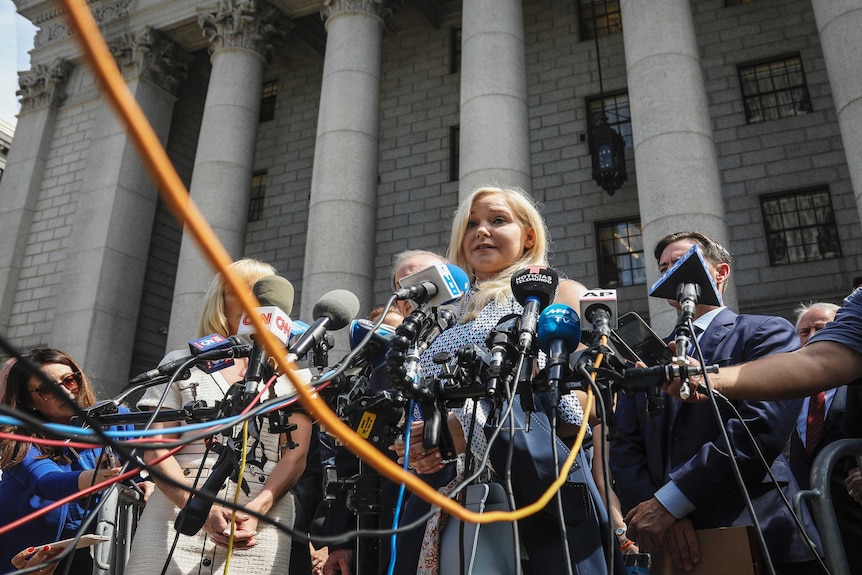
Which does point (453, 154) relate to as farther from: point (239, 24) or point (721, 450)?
point (721, 450)

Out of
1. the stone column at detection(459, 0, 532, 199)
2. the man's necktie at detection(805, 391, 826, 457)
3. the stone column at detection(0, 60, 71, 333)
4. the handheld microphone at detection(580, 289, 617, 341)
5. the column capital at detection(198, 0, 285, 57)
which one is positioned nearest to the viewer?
the handheld microphone at detection(580, 289, 617, 341)

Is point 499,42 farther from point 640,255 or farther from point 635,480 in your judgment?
point 635,480

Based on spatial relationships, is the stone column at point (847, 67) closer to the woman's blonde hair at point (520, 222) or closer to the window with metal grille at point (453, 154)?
the woman's blonde hair at point (520, 222)

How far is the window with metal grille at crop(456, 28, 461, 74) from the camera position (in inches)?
722

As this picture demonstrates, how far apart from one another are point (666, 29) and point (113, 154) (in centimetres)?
1279

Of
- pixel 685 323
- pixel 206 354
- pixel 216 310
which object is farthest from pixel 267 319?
pixel 216 310

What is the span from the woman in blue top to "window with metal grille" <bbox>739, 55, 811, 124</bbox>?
15.1 meters

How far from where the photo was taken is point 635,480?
12.6 feet

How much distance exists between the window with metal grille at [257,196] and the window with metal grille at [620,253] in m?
9.68

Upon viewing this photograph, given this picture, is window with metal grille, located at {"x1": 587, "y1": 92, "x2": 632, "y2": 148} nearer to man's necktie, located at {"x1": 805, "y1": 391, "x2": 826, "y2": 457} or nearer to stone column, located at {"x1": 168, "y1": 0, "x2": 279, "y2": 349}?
stone column, located at {"x1": 168, "y1": 0, "x2": 279, "y2": 349}

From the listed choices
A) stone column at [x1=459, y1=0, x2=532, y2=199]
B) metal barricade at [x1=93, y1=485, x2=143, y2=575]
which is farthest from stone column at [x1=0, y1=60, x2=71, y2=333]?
metal barricade at [x1=93, y1=485, x2=143, y2=575]

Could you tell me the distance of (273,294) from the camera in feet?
9.97

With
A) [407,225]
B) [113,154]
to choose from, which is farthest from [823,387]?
[113,154]

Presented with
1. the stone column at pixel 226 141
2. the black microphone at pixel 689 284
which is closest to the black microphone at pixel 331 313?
the black microphone at pixel 689 284
